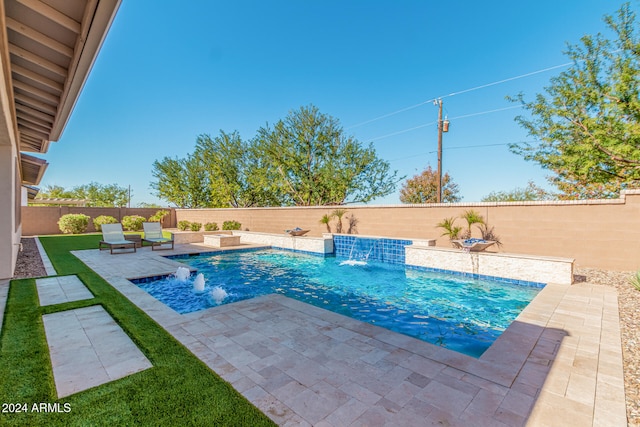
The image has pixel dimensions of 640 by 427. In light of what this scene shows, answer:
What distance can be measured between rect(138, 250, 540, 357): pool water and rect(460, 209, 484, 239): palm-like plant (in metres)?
2.47

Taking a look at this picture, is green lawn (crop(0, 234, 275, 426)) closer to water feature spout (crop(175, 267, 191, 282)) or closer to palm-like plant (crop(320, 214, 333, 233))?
water feature spout (crop(175, 267, 191, 282))

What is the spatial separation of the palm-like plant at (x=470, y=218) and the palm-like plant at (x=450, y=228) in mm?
282

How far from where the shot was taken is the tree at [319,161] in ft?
67.5

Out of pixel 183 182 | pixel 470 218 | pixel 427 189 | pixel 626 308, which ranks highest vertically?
pixel 183 182

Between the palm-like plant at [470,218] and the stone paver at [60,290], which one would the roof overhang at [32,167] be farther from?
the palm-like plant at [470,218]

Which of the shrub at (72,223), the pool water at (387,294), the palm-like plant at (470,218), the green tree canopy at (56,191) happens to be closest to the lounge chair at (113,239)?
the pool water at (387,294)

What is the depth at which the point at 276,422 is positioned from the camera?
216cm

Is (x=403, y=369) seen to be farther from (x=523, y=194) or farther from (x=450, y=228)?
(x=523, y=194)

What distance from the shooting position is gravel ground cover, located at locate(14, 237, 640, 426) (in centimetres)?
258

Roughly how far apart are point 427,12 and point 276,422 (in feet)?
54.3

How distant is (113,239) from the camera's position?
11727mm

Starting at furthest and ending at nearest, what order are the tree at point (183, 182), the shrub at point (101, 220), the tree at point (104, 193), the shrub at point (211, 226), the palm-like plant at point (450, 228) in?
the tree at point (104, 193) → the tree at point (183, 182) → the shrub at point (101, 220) → the shrub at point (211, 226) → the palm-like plant at point (450, 228)

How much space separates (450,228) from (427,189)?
1466 cm

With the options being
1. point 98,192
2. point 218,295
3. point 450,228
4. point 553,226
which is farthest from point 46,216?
point 98,192
